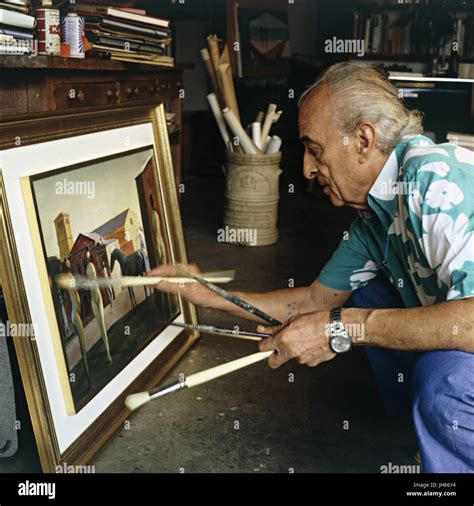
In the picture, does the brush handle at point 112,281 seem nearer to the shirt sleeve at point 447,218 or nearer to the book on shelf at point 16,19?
the shirt sleeve at point 447,218

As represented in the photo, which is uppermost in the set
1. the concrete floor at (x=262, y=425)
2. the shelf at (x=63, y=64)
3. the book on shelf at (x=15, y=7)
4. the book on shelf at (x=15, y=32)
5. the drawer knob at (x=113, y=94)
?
the book on shelf at (x=15, y=7)

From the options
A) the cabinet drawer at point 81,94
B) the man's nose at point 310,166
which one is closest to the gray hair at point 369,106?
the man's nose at point 310,166

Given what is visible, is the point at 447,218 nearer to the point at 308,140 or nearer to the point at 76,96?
the point at 308,140

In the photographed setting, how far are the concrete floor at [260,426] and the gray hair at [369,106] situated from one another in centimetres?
95

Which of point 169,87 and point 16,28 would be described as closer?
point 16,28

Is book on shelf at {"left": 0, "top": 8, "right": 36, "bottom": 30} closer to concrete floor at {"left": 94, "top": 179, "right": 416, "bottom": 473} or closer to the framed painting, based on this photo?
the framed painting

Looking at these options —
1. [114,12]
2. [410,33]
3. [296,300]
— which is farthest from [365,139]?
[410,33]

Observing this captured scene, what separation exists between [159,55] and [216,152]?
13.0 ft

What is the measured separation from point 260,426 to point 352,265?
606 millimetres

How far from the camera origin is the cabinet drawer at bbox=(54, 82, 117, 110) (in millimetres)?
2588

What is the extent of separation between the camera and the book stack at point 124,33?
2.85 meters

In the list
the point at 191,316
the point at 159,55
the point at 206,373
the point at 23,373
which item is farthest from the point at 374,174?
the point at 159,55

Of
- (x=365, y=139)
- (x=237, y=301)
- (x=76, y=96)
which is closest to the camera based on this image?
(x=365, y=139)

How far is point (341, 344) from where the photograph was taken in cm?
172
